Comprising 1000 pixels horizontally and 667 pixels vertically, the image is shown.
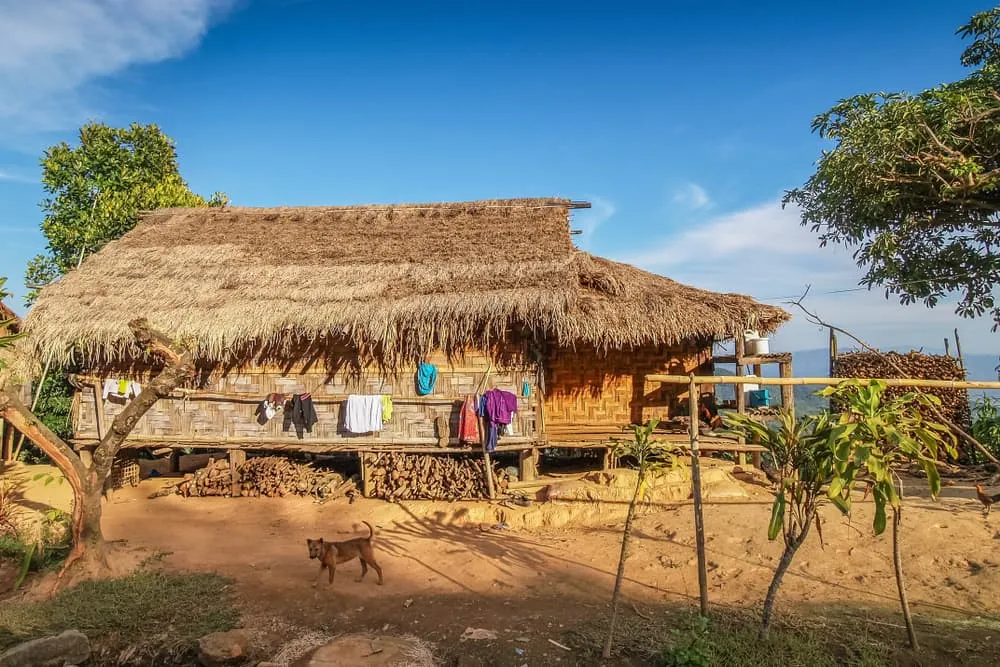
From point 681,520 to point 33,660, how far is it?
6.98 meters

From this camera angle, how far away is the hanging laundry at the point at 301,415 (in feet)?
32.9

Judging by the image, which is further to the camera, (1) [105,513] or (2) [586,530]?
(1) [105,513]

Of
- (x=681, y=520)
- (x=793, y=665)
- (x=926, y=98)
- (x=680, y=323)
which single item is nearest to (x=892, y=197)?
(x=926, y=98)

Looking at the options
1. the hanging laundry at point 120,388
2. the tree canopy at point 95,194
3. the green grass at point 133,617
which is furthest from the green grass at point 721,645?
the tree canopy at point 95,194

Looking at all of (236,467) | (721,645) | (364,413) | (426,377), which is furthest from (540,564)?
(236,467)

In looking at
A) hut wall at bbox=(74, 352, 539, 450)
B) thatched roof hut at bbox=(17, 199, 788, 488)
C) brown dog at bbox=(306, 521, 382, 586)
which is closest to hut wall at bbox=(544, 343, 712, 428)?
thatched roof hut at bbox=(17, 199, 788, 488)

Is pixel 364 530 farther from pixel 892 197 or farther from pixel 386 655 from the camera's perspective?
pixel 892 197

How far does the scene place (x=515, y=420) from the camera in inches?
386

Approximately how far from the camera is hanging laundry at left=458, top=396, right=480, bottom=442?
31.2 feet

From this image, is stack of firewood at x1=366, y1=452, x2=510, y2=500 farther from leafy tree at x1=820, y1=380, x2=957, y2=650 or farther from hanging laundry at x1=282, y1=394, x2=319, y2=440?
leafy tree at x1=820, y1=380, x2=957, y2=650

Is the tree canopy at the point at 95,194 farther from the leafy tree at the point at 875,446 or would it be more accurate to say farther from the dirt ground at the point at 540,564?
the leafy tree at the point at 875,446

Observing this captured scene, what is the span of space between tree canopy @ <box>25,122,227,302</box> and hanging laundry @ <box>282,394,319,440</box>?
28.5 ft

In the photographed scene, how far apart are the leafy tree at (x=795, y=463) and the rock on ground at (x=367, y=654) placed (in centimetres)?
266

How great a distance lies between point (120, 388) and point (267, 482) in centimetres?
328
